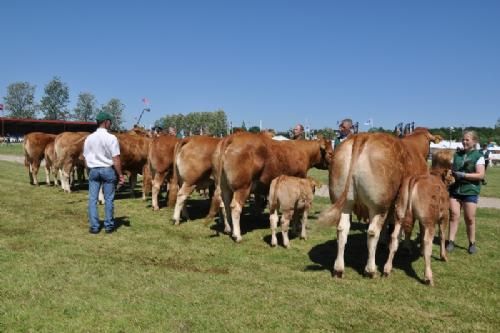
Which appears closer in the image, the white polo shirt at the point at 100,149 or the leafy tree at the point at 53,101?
the white polo shirt at the point at 100,149

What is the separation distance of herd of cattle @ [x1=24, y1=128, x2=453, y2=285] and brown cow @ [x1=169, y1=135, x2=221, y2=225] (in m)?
0.02

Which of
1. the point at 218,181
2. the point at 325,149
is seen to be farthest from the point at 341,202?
the point at 325,149

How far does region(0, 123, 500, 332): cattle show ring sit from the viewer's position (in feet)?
16.2

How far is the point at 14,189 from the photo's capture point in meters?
14.9

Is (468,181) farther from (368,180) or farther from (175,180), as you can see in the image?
(175,180)

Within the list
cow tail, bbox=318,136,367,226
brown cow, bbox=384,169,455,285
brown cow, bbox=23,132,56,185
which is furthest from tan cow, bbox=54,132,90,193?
brown cow, bbox=384,169,455,285

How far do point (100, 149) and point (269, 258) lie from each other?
3.98 meters

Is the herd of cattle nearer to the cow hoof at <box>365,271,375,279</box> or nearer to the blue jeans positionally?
the cow hoof at <box>365,271,375,279</box>

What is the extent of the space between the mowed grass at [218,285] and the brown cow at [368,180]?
39cm

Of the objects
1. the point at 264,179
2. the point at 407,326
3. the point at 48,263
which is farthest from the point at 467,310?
the point at 48,263

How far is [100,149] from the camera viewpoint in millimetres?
8734

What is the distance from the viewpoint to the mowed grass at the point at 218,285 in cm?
478

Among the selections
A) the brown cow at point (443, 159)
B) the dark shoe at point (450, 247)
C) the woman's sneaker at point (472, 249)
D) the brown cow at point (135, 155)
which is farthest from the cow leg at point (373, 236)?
the brown cow at point (135, 155)

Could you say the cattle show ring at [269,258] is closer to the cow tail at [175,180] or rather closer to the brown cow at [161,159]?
the cow tail at [175,180]
